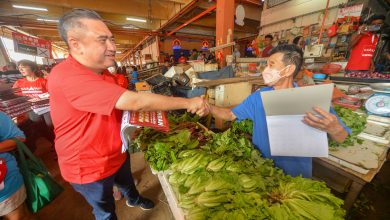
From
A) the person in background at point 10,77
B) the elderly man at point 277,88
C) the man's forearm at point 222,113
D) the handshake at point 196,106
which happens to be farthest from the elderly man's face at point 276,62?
the person in background at point 10,77

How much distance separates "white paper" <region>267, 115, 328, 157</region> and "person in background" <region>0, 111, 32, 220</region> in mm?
2641

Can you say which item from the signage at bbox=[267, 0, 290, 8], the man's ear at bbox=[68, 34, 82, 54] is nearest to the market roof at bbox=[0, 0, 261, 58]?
the signage at bbox=[267, 0, 290, 8]

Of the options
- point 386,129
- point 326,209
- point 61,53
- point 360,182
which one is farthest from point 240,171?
point 61,53

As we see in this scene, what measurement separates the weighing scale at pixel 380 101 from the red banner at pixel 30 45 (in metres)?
10.9

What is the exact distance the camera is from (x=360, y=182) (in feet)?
5.22

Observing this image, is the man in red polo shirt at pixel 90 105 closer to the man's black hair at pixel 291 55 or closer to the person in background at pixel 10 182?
the person in background at pixel 10 182

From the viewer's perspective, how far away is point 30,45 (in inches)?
287

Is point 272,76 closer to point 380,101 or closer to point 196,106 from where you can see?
point 196,106

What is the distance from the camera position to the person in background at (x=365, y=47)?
4.34 metres

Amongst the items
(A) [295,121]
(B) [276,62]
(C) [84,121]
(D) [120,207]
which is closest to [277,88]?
(B) [276,62]

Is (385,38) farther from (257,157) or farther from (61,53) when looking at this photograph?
(61,53)

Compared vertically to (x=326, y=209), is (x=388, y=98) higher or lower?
higher

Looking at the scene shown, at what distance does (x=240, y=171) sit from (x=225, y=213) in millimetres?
389

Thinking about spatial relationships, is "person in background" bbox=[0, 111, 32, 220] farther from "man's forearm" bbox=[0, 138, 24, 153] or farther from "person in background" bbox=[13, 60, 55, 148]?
"person in background" bbox=[13, 60, 55, 148]
